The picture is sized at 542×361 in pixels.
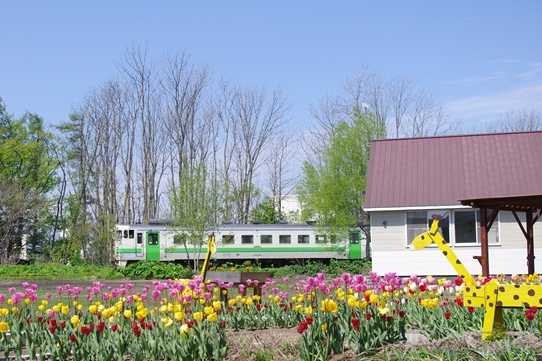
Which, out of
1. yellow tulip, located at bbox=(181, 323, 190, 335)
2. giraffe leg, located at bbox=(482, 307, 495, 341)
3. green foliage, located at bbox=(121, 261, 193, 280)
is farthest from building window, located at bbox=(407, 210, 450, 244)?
yellow tulip, located at bbox=(181, 323, 190, 335)

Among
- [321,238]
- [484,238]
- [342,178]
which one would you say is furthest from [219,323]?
[321,238]

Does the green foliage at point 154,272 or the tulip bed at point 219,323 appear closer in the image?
the tulip bed at point 219,323

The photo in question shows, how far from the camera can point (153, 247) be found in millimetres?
37344

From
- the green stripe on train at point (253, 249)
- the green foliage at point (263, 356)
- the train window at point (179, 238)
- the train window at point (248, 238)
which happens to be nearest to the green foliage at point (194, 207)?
the train window at point (179, 238)

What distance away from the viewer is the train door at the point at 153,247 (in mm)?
37188

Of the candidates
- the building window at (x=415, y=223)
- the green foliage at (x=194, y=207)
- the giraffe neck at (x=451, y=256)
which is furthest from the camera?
the green foliage at (x=194, y=207)

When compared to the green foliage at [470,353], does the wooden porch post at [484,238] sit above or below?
above

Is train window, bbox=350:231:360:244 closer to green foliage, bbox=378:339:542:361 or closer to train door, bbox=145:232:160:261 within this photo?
train door, bbox=145:232:160:261

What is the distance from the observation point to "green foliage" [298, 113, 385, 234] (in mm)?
35344

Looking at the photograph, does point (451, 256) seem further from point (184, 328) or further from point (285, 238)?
point (285, 238)

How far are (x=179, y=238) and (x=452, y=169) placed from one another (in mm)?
14293

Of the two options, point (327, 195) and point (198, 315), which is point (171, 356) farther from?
point (327, 195)

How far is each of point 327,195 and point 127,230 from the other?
10244 millimetres

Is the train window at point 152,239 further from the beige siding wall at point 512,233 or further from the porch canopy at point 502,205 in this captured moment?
the porch canopy at point 502,205
